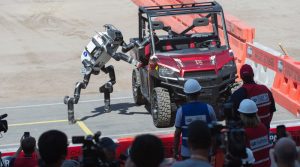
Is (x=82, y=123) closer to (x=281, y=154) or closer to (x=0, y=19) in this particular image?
(x=281, y=154)

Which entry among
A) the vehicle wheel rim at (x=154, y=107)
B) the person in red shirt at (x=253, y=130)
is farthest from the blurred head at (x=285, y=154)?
the vehicle wheel rim at (x=154, y=107)

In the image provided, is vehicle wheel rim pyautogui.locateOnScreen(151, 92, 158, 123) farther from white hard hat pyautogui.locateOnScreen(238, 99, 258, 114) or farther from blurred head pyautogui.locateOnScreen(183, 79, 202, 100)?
white hard hat pyautogui.locateOnScreen(238, 99, 258, 114)

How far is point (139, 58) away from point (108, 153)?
30.7ft

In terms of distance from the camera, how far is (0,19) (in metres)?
29.4

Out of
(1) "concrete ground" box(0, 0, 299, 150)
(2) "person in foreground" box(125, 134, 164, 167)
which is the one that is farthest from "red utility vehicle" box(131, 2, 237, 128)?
(2) "person in foreground" box(125, 134, 164, 167)

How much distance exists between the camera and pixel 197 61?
1578 cm

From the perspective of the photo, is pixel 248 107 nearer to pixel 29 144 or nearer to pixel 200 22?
pixel 29 144

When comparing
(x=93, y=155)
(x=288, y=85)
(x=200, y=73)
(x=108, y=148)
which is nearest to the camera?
(x=93, y=155)

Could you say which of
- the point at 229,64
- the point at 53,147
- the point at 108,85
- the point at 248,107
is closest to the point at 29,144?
the point at 53,147

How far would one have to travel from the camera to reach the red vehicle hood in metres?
15.6

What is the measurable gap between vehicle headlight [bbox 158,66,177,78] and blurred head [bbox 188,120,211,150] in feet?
28.7

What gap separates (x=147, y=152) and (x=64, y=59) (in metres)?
17.8

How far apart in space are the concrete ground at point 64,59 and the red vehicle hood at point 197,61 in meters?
1.22

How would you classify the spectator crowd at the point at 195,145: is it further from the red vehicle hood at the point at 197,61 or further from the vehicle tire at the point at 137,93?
the vehicle tire at the point at 137,93
